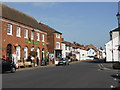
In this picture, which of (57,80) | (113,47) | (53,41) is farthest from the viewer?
(53,41)

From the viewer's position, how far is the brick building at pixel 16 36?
29.1 meters

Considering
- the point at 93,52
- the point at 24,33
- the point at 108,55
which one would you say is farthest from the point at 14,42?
the point at 93,52

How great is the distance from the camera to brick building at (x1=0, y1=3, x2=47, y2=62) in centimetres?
2911

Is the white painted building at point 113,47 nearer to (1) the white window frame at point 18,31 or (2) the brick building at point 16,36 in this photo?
(2) the brick building at point 16,36

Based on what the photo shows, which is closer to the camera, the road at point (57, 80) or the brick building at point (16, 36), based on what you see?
the road at point (57, 80)

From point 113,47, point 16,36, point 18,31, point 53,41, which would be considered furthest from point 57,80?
point 53,41

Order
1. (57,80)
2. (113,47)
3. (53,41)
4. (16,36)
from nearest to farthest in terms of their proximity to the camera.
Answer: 1. (57,80)
2. (16,36)
3. (113,47)
4. (53,41)

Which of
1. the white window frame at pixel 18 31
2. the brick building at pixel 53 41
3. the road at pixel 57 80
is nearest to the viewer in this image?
the road at pixel 57 80

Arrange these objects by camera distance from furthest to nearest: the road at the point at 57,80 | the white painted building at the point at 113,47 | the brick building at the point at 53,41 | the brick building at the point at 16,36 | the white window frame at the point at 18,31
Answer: the brick building at the point at 53,41, the white painted building at the point at 113,47, the white window frame at the point at 18,31, the brick building at the point at 16,36, the road at the point at 57,80

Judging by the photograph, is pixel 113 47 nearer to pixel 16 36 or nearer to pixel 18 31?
pixel 18 31

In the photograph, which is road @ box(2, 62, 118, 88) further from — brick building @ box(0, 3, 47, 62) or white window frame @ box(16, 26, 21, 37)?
white window frame @ box(16, 26, 21, 37)

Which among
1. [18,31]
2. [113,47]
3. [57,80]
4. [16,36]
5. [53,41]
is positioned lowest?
[57,80]

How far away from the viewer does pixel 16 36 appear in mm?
32406

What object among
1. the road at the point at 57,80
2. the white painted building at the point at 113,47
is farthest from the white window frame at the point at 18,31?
the white painted building at the point at 113,47
